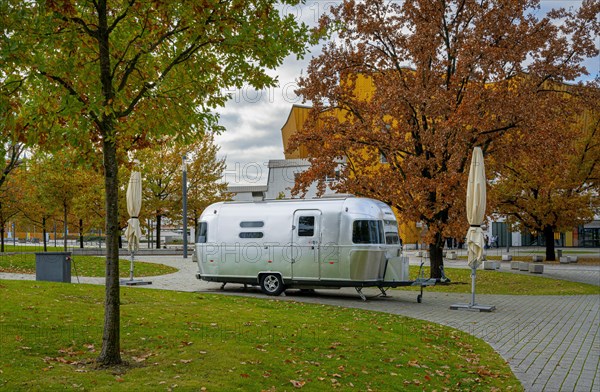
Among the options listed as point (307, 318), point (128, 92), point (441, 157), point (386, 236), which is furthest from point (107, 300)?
point (441, 157)

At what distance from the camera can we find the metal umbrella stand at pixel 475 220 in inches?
596

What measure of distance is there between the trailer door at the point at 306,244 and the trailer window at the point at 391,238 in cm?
196

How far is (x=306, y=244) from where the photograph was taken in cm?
1716

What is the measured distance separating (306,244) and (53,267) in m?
7.38

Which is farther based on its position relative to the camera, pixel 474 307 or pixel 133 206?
pixel 133 206

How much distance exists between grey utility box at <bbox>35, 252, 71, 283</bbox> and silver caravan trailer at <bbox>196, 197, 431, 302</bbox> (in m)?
4.07

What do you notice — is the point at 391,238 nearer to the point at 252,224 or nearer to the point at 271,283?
the point at 271,283

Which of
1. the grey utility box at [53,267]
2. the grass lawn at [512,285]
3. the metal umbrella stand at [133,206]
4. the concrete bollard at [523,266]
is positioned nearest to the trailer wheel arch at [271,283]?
the metal umbrella stand at [133,206]

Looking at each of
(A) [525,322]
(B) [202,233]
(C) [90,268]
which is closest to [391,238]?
(A) [525,322]

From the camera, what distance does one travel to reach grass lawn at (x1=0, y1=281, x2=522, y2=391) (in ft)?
22.1

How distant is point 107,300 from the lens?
7.29 metres

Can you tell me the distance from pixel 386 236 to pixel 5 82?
464 inches

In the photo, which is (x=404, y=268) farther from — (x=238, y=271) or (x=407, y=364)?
(x=407, y=364)

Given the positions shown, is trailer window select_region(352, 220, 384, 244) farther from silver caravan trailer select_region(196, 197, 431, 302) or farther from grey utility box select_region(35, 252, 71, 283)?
grey utility box select_region(35, 252, 71, 283)
